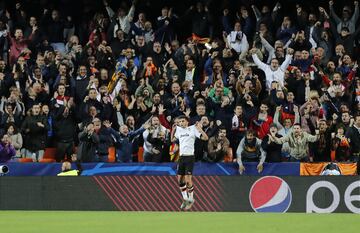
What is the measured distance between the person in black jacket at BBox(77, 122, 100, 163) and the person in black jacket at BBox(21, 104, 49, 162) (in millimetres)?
1306

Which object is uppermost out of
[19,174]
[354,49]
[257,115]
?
[354,49]

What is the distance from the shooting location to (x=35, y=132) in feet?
80.5

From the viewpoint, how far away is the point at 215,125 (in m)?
23.0

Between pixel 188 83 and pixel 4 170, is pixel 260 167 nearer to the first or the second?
pixel 188 83

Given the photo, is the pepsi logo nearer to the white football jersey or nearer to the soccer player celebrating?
the soccer player celebrating

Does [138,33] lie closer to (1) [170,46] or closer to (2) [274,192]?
(1) [170,46]

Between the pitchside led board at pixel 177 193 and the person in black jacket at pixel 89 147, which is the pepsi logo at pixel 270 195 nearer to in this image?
the pitchside led board at pixel 177 193

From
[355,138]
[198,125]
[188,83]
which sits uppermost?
[188,83]

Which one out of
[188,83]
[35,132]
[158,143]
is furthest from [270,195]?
A: [35,132]
